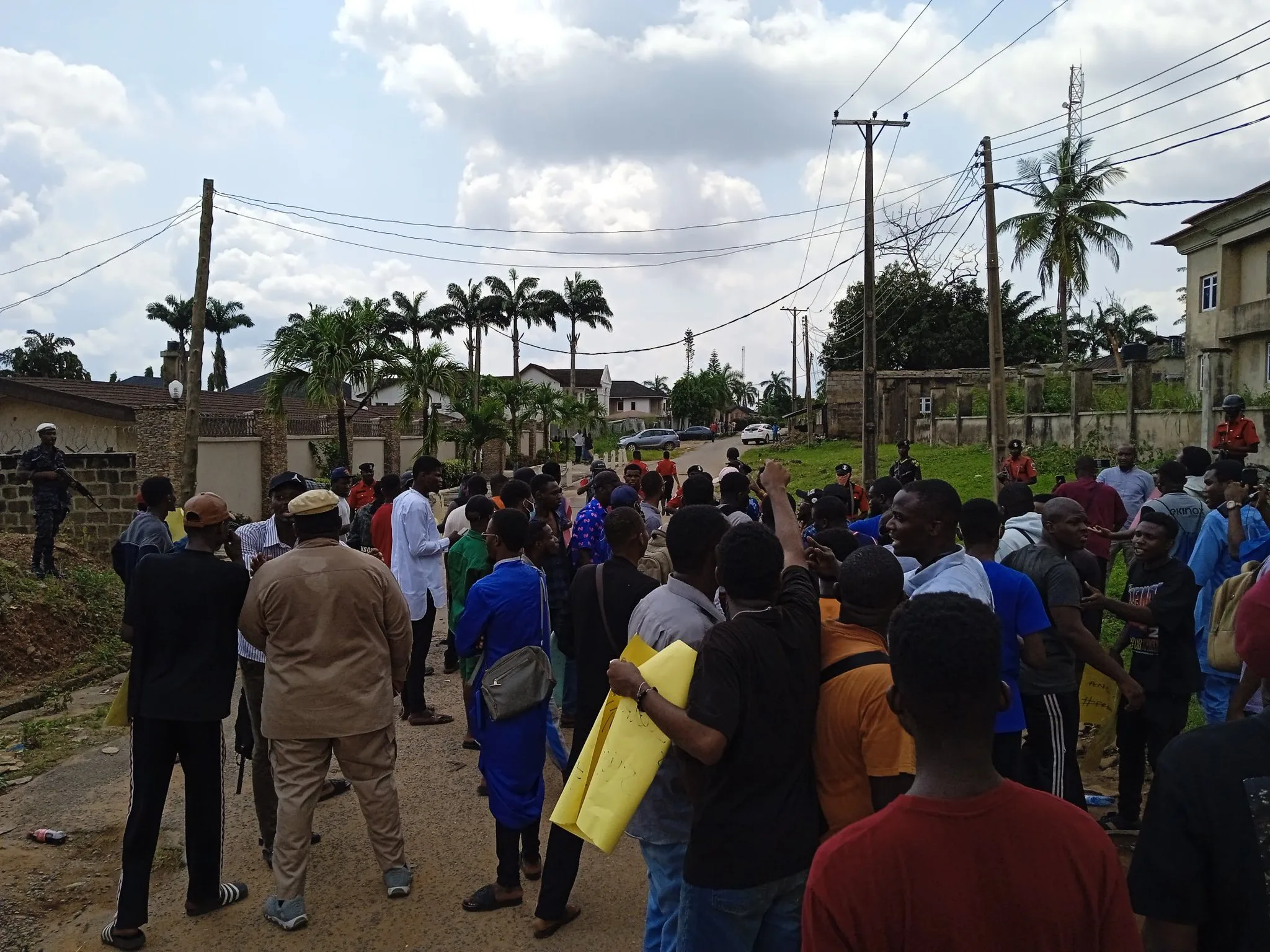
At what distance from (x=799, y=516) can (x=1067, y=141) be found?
35069 mm

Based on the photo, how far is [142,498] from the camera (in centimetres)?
580

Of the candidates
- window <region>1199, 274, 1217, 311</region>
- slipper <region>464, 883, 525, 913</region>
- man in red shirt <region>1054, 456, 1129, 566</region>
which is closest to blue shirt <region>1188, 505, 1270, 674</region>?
man in red shirt <region>1054, 456, 1129, 566</region>

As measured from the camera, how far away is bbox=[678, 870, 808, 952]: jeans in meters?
2.63

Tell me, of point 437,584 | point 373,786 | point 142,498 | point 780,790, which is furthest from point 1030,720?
point 142,498

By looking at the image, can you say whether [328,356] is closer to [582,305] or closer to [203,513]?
[203,513]

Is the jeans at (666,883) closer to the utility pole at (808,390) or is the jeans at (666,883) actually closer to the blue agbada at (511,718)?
the blue agbada at (511,718)

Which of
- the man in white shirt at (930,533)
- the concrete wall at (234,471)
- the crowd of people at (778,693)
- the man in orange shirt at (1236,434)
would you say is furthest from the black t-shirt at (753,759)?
the concrete wall at (234,471)

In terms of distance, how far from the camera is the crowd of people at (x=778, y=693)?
5.52 ft

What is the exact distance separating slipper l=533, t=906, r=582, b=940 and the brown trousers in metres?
0.91

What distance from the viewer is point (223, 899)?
15.0ft

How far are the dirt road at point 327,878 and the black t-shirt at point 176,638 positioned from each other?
3.37 ft

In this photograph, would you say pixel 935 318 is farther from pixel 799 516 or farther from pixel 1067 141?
pixel 799 516

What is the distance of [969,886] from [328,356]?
17.3m

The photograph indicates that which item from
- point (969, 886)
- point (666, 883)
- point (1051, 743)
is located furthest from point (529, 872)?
point (969, 886)
